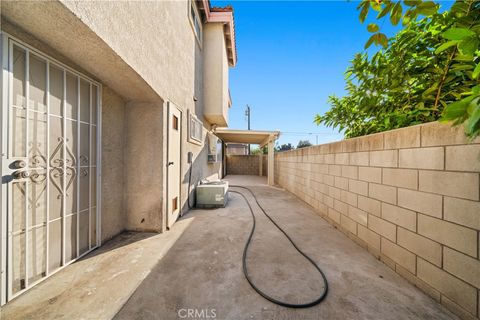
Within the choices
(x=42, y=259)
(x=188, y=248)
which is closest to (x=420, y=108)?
(x=188, y=248)

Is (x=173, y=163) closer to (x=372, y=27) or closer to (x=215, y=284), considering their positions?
(x=215, y=284)

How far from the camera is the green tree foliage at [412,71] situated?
117cm

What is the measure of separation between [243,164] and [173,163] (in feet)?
36.1

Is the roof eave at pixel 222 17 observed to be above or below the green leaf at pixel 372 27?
above

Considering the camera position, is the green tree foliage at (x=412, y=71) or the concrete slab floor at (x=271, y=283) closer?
the green tree foliage at (x=412, y=71)

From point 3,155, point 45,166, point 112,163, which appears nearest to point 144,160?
point 112,163

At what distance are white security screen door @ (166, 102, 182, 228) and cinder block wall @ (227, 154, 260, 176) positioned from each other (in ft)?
34.7

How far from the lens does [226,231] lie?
285cm

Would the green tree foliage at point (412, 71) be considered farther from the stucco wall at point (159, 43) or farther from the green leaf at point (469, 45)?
the stucco wall at point (159, 43)

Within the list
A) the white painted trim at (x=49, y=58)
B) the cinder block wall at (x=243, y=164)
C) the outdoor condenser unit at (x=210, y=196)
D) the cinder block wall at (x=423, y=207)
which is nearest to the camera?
the cinder block wall at (x=423, y=207)

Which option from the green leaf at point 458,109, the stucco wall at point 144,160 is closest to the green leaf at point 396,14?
the green leaf at point 458,109

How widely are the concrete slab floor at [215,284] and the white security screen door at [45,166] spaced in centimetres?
27

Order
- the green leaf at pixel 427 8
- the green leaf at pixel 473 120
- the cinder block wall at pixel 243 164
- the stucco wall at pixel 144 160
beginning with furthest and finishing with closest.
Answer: the cinder block wall at pixel 243 164, the stucco wall at pixel 144 160, the green leaf at pixel 427 8, the green leaf at pixel 473 120

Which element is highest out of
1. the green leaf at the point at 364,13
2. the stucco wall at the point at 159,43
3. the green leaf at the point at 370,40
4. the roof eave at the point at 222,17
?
the roof eave at the point at 222,17
